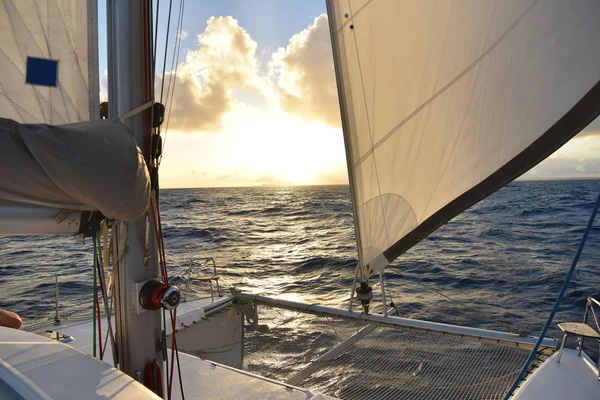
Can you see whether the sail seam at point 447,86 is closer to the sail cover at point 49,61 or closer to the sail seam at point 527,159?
the sail seam at point 527,159

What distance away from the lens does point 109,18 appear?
1795 mm

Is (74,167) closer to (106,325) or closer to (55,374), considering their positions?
(55,374)

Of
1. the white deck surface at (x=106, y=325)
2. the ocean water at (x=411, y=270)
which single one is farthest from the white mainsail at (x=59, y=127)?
the ocean water at (x=411, y=270)

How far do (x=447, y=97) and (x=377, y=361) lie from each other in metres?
2.41

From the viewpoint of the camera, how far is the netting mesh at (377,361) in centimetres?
317

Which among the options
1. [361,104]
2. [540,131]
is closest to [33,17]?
[361,104]

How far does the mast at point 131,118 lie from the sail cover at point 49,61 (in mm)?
168

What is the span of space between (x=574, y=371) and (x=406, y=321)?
1.27 metres

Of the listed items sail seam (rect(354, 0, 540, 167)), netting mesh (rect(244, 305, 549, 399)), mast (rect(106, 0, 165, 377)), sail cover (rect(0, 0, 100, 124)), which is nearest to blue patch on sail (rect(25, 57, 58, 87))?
sail cover (rect(0, 0, 100, 124))

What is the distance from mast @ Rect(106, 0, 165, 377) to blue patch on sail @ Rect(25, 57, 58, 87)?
9.7 inches

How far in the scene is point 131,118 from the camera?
181 centimetres

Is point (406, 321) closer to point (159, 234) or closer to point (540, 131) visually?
point (540, 131)

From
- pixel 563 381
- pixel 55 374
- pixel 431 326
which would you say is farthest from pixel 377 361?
pixel 55 374

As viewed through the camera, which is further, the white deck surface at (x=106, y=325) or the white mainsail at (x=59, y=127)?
the white deck surface at (x=106, y=325)
